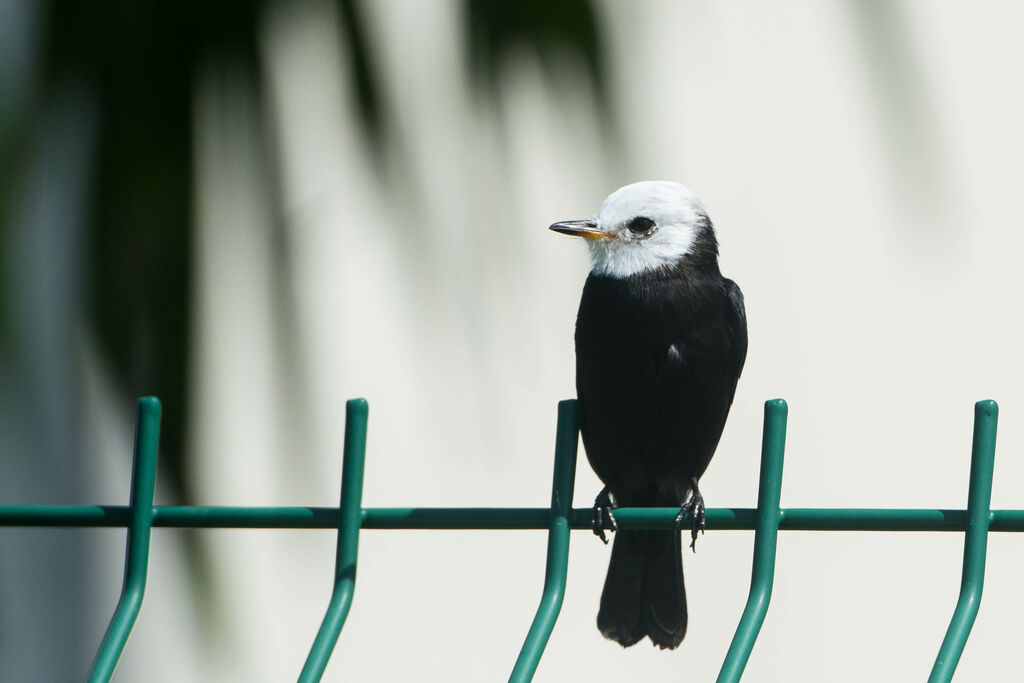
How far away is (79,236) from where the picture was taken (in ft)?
7.86

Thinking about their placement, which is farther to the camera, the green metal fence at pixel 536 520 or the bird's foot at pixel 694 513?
the bird's foot at pixel 694 513

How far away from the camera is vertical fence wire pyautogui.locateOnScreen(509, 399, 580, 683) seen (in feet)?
3.71

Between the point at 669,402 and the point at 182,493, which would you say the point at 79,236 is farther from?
the point at 669,402

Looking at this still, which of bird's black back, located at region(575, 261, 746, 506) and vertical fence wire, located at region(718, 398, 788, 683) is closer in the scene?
vertical fence wire, located at region(718, 398, 788, 683)

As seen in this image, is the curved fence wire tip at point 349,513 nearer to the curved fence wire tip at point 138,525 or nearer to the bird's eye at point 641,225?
the curved fence wire tip at point 138,525

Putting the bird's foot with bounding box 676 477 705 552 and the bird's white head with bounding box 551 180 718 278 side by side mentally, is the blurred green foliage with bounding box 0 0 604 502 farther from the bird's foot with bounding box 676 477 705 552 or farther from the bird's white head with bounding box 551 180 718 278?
the bird's foot with bounding box 676 477 705 552

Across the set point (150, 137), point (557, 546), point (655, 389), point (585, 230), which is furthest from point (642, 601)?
point (150, 137)

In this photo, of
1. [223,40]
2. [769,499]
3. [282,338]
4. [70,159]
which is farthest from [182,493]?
[769,499]

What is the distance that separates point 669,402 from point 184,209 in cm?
102

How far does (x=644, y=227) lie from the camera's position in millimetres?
2545

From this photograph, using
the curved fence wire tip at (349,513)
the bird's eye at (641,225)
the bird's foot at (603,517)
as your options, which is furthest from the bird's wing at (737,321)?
the curved fence wire tip at (349,513)

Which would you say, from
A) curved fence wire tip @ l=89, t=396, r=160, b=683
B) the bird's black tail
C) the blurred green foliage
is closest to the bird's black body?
the bird's black tail

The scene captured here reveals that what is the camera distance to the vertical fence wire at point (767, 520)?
3.75 ft

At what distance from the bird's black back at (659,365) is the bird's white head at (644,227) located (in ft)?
0.19
